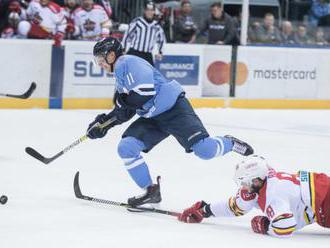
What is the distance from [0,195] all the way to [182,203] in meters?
1.14

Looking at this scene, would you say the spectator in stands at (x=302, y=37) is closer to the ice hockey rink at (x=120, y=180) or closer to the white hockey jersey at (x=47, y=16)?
the ice hockey rink at (x=120, y=180)

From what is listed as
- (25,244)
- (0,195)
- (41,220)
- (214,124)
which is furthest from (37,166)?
(214,124)

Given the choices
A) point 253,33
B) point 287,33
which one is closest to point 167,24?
point 253,33

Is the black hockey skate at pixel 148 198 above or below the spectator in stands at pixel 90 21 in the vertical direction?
below

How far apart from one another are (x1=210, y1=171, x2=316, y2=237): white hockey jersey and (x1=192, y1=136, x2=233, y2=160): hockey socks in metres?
0.78

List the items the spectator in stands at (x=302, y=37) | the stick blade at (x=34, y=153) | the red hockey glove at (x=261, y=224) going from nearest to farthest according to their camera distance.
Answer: the red hockey glove at (x=261, y=224) < the stick blade at (x=34, y=153) < the spectator in stands at (x=302, y=37)

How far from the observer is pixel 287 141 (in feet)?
32.0

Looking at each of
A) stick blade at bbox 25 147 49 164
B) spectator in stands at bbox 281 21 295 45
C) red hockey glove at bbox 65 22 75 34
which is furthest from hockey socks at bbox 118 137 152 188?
spectator in stands at bbox 281 21 295 45

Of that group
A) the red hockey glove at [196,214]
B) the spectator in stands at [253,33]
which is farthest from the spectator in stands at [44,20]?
the red hockey glove at [196,214]

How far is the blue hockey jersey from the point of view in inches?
228

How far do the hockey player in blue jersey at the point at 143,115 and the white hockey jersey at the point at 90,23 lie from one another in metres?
6.22

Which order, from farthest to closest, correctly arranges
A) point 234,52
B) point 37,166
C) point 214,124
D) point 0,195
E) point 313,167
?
point 234,52
point 214,124
point 313,167
point 37,166
point 0,195

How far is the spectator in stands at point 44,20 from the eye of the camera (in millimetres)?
11695

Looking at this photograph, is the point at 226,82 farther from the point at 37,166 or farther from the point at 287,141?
the point at 37,166
